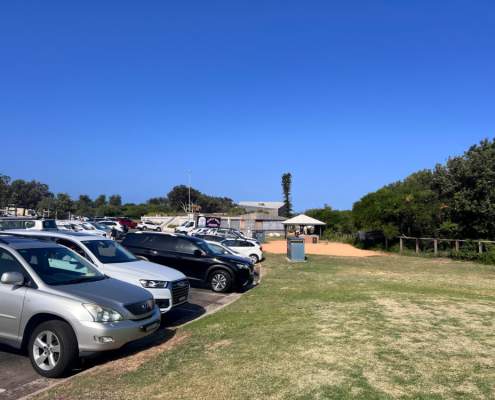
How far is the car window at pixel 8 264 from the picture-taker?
605 centimetres

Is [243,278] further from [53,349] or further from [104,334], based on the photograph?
[53,349]

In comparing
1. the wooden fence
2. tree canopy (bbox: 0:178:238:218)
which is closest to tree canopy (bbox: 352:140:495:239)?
the wooden fence

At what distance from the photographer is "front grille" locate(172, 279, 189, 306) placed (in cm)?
864

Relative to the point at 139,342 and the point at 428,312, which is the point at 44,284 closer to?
the point at 139,342

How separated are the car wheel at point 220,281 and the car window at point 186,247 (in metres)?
0.96

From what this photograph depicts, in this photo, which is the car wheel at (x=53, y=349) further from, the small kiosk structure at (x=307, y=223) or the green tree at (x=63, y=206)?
the green tree at (x=63, y=206)

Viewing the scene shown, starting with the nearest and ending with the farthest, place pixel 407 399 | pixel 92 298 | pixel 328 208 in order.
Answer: pixel 407 399
pixel 92 298
pixel 328 208

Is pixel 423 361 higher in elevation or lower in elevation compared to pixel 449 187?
lower

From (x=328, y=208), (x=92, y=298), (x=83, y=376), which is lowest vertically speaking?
(x=83, y=376)

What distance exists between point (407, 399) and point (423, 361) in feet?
4.33

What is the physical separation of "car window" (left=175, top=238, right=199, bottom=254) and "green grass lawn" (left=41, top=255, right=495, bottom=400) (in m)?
3.04

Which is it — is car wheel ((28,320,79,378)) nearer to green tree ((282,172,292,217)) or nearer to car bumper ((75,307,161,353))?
car bumper ((75,307,161,353))

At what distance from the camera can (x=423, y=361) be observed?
5.49 m

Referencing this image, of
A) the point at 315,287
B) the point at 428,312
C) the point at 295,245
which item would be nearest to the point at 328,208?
the point at 295,245
